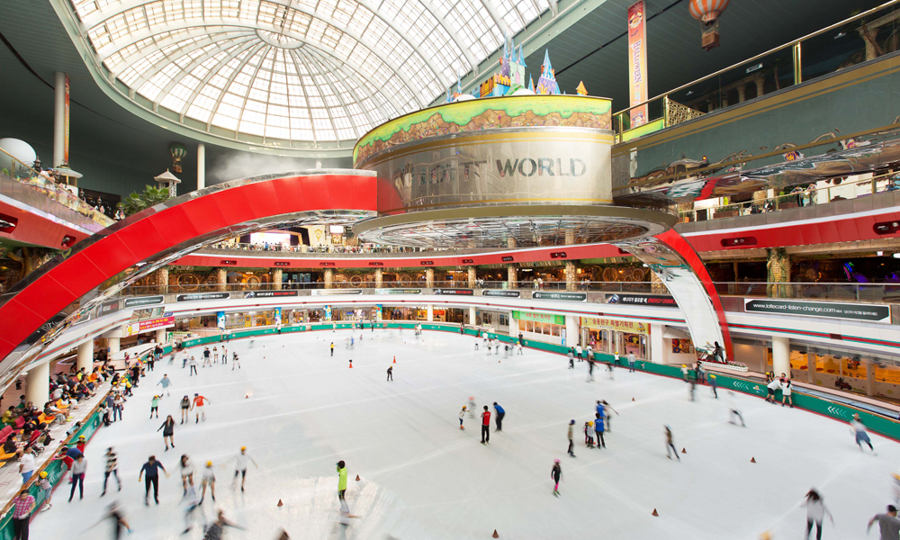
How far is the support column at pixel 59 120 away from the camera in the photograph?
27.8 metres

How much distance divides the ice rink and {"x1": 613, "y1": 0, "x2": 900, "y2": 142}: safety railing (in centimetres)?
935

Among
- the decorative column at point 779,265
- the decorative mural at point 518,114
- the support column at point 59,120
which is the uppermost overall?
the support column at point 59,120

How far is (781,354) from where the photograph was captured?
20031 millimetres

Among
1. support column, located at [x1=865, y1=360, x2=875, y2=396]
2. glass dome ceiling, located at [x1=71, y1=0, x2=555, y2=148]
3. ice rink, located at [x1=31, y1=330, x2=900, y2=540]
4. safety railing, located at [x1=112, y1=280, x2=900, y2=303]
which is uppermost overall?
glass dome ceiling, located at [x1=71, y1=0, x2=555, y2=148]

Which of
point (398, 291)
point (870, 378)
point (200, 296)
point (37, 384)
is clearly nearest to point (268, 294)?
point (200, 296)

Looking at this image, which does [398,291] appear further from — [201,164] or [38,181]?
[38,181]

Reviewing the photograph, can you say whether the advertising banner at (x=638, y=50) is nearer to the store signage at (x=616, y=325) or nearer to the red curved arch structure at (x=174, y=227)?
the store signage at (x=616, y=325)

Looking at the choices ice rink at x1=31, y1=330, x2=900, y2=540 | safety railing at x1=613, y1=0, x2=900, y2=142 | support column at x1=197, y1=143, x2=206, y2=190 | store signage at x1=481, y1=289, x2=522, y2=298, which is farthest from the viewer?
support column at x1=197, y1=143, x2=206, y2=190

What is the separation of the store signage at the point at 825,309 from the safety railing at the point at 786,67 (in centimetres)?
1568

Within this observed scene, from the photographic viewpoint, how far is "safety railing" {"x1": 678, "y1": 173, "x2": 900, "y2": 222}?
1747 cm

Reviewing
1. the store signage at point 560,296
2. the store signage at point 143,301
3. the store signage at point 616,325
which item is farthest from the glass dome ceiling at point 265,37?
the store signage at point 616,325

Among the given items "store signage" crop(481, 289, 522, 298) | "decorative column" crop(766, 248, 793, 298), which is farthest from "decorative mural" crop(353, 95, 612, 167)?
"store signage" crop(481, 289, 522, 298)

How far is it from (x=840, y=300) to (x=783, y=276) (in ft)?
24.9

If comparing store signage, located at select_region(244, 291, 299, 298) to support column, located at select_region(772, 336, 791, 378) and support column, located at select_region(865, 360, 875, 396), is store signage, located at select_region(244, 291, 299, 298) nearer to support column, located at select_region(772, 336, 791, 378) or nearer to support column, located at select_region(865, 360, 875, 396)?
support column, located at select_region(772, 336, 791, 378)
